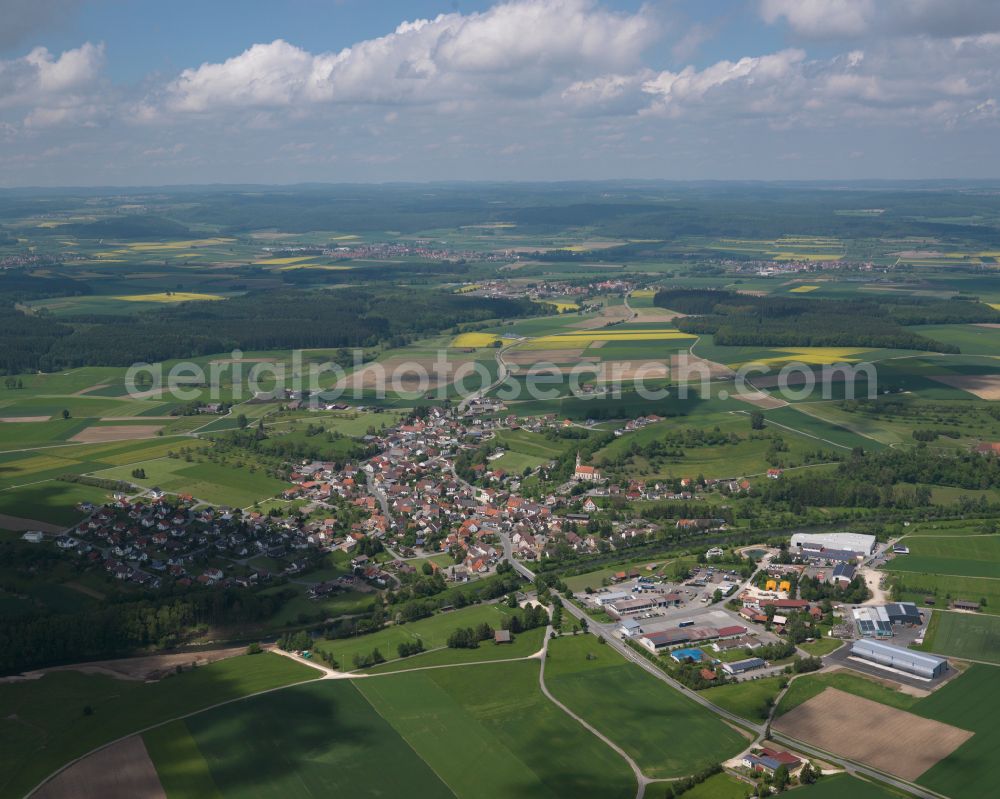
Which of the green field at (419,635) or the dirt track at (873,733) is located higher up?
the dirt track at (873,733)

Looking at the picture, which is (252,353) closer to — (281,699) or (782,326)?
(782,326)

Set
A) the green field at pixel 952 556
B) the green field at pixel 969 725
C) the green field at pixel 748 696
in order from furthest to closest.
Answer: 1. the green field at pixel 952 556
2. the green field at pixel 748 696
3. the green field at pixel 969 725

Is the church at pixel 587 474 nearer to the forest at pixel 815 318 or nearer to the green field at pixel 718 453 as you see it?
the green field at pixel 718 453

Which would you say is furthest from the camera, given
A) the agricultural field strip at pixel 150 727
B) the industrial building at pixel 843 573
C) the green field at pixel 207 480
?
the green field at pixel 207 480

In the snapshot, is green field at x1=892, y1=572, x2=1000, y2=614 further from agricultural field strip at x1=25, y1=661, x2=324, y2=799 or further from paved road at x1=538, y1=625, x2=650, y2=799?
agricultural field strip at x1=25, y1=661, x2=324, y2=799

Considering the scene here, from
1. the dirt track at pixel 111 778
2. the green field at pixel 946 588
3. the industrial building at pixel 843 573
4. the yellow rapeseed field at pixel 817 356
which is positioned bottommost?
the green field at pixel 946 588

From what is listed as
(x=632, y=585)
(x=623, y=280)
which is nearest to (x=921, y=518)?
(x=632, y=585)

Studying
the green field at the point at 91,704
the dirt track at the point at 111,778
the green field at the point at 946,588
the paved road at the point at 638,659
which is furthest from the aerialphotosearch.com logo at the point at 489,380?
the dirt track at the point at 111,778

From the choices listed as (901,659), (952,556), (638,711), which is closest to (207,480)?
(638,711)
